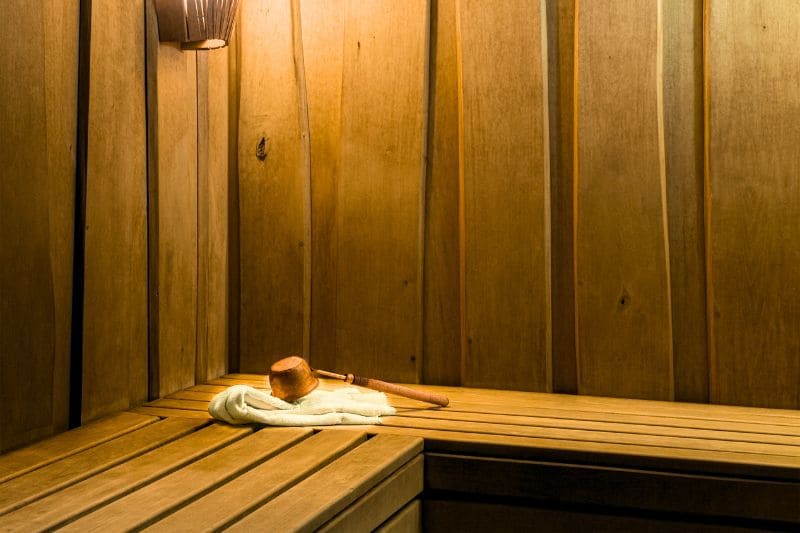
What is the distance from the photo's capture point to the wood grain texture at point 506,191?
8.70 feet

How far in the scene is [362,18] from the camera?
9.18ft

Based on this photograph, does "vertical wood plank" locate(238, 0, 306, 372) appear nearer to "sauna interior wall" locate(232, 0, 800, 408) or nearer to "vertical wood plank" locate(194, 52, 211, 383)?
"sauna interior wall" locate(232, 0, 800, 408)

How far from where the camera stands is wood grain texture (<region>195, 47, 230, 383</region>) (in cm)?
279

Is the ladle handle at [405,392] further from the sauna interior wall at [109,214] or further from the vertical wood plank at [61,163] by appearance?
the vertical wood plank at [61,163]

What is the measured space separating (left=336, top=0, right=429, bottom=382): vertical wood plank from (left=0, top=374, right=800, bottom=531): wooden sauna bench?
0.53m

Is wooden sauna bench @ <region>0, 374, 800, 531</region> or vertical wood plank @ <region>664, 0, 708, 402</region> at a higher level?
vertical wood plank @ <region>664, 0, 708, 402</region>

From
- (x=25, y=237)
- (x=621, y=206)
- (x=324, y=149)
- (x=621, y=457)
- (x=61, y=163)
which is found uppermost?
(x=324, y=149)

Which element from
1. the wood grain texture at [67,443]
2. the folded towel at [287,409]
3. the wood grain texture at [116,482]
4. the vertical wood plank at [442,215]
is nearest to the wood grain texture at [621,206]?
the vertical wood plank at [442,215]

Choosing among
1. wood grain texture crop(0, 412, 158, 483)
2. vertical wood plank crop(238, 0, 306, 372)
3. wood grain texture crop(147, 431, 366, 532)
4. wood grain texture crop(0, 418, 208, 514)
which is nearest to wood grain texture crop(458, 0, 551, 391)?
vertical wood plank crop(238, 0, 306, 372)

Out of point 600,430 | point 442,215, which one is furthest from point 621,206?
point 600,430

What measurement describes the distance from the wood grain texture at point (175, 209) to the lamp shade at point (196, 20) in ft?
0.17

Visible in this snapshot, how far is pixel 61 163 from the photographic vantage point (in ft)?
7.00

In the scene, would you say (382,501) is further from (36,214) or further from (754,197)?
(754,197)

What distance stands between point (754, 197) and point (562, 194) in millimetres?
588
